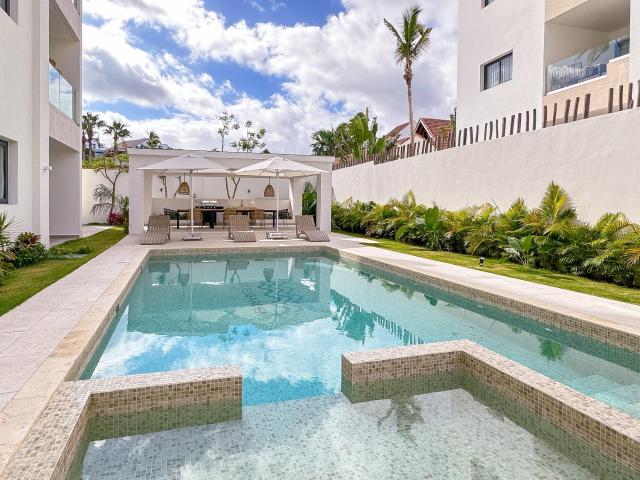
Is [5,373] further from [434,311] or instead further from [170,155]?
[170,155]

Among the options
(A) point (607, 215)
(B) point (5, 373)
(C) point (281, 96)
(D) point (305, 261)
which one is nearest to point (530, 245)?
(A) point (607, 215)

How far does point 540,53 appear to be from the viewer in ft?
53.9

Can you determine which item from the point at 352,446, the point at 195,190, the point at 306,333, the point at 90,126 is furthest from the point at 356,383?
the point at 90,126

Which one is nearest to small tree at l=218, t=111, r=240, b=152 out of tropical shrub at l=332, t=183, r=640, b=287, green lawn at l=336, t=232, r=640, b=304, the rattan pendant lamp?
the rattan pendant lamp

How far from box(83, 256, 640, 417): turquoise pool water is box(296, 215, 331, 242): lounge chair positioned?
17.8ft

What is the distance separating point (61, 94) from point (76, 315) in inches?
434

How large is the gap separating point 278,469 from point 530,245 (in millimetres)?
9439

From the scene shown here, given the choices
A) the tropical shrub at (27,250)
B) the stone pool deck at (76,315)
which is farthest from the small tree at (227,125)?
the tropical shrub at (27,250)

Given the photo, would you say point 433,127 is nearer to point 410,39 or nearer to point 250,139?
point 410,39

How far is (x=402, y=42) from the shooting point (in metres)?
25.2

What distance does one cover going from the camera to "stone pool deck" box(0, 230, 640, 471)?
12.2 feet

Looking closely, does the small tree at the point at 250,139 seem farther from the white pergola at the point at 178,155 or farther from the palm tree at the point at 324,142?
the white pergola at the point at 178,155

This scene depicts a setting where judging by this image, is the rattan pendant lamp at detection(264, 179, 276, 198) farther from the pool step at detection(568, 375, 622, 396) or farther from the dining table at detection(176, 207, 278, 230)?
the pool step at detection(568, 375, 622, 396)

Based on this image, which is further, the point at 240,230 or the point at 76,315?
the point at 240,230
